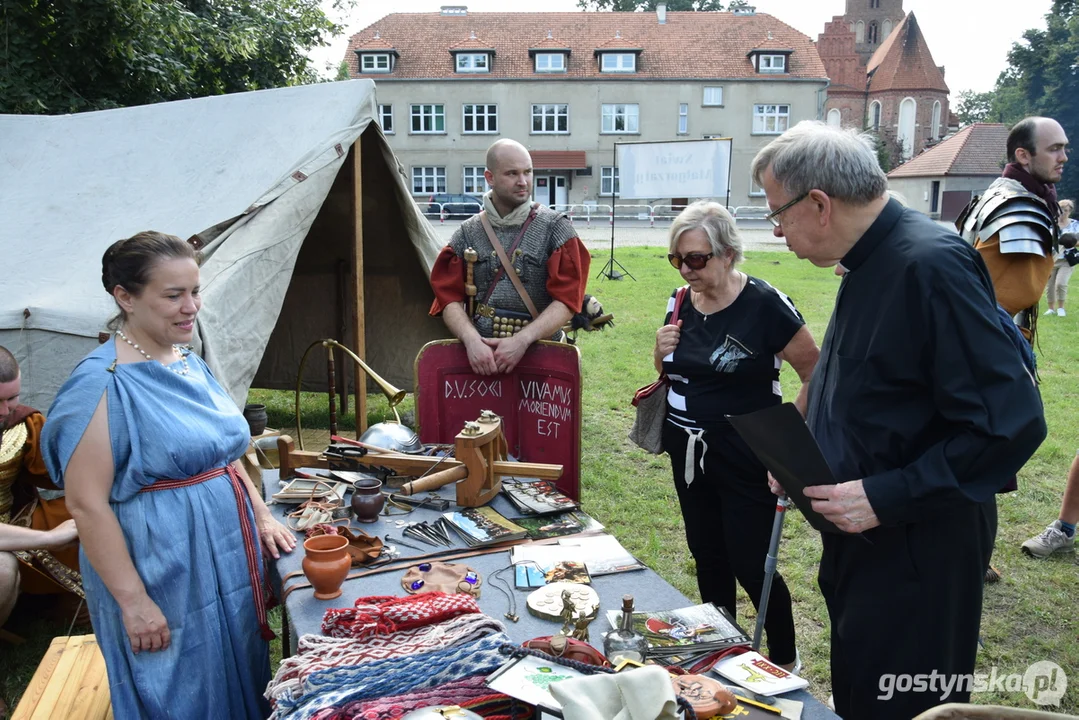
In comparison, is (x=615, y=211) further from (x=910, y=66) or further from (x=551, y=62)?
(x=910, y=66)

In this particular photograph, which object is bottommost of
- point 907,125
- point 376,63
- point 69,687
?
point 69,687

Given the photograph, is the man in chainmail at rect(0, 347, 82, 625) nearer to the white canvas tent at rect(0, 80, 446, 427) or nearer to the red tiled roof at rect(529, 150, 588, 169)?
the white canvas tent at rect(0, 80, 446, 427)

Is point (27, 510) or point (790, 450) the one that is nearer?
point (790, 450)

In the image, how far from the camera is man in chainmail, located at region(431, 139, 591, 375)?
12.2 ft

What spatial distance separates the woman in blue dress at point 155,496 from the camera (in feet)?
6.76

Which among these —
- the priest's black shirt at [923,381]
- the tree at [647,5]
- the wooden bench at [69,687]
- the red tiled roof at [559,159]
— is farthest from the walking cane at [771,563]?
the tree at [647,5]

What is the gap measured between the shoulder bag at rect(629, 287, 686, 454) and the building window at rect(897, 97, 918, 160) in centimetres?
4880

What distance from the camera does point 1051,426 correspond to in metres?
6.34

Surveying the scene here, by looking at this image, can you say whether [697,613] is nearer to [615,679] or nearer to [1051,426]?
[615,679]

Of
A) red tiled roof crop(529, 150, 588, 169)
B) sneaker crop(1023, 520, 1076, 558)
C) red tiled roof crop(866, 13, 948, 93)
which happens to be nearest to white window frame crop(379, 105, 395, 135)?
red tiled roof crop(529, 150, 588, 169)

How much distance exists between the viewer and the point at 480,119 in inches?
1335

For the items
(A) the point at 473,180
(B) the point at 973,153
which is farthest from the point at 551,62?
(B) the point at 973,153

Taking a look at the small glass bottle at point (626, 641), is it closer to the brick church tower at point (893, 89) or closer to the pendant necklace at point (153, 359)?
the pendant necklace at point (153, 359)

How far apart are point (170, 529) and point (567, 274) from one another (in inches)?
85.8
